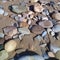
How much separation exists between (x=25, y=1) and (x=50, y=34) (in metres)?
0.84

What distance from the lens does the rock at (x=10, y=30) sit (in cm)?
227

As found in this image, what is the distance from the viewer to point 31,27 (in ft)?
7.97

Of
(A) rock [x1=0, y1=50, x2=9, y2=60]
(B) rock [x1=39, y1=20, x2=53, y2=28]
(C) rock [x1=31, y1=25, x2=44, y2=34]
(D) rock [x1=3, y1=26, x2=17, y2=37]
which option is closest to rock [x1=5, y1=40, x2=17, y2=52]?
(A) rock [x1=0, y1=50, x2=9, y2=60]

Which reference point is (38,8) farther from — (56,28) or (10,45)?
(10,45)

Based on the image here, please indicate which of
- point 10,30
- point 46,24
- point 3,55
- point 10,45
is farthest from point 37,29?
point 3,55

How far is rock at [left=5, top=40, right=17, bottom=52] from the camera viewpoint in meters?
2.06

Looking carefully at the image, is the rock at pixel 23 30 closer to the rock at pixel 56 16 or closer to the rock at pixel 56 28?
the rock at pixel 56 28

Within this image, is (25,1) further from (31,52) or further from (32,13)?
(31,52)

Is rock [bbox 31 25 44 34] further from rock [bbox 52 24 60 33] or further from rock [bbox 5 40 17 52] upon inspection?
rock [bbox 5 40 17 52]

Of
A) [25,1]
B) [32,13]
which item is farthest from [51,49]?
[25,1]

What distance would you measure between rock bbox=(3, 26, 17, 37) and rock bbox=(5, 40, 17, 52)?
0.16 metres

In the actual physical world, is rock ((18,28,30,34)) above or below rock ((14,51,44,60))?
above

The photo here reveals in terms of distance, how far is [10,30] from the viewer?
231 cm

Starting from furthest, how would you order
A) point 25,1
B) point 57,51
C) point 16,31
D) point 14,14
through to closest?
point 25,1
point 14,14
point 16,31
point 57,51
